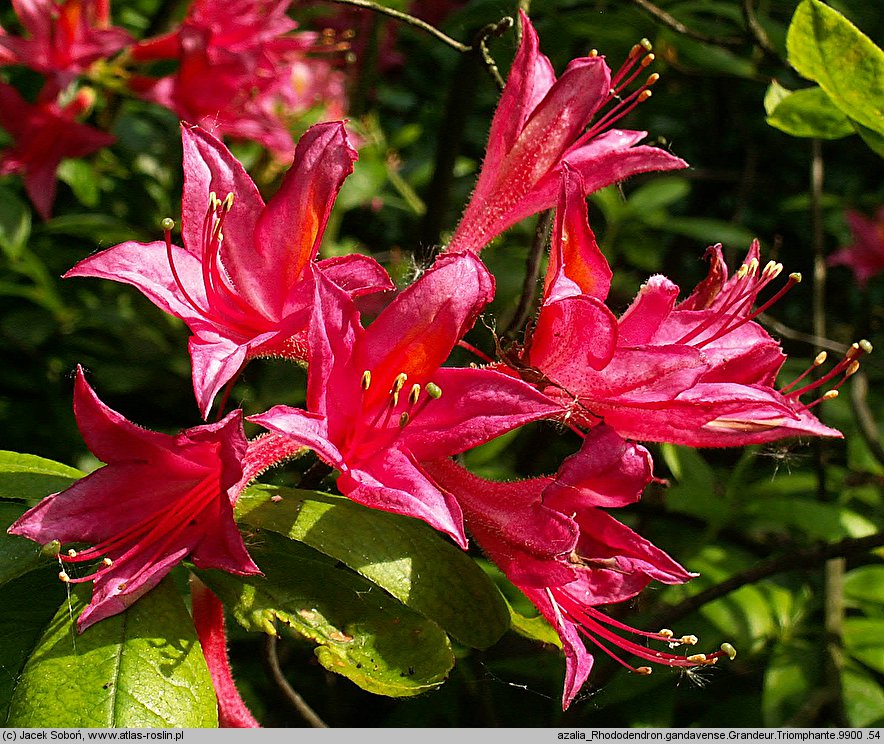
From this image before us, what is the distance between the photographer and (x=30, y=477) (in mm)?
982

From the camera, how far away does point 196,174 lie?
39.3 inches

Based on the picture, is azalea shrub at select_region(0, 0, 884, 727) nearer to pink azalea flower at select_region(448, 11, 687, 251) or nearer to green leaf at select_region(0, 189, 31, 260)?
pink azalea flower at select_region(448, 11, 687, 251)

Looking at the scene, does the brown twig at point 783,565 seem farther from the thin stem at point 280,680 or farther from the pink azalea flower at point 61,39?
the pink azalea flower at point 61,39

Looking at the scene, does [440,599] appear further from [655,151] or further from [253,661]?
[253,661]

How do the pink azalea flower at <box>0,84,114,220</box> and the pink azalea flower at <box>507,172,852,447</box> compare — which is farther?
the pink azalea flower at <box>0,84,114,220</box>

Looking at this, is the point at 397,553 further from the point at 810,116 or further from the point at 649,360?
the point at 810,116

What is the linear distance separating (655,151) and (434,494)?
0.49m

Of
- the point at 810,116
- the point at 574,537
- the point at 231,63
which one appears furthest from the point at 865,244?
the point at 574,537

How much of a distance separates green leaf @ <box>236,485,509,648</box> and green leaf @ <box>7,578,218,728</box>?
0.12 meters

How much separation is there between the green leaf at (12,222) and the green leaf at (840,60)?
1474mm

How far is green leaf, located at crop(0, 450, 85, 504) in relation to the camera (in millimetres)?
950

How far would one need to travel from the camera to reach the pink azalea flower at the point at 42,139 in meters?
2.01

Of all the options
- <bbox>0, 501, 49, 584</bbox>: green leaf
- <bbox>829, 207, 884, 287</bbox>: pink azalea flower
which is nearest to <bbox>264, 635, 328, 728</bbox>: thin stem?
<bbox>0, 501, 49, 584</bbox>: green leaf

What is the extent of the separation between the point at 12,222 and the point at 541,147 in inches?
51.5
